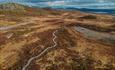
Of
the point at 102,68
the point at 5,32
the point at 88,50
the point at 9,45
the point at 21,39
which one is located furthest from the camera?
the point at 5,32

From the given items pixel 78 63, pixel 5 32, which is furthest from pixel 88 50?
pixel 5 32

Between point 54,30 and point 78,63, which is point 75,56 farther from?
point 54,30

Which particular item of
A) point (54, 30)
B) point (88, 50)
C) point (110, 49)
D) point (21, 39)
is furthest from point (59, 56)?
point (54, 30)

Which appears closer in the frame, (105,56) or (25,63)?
(25,63)

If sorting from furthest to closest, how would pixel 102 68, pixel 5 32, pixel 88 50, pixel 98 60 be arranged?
pixel 5 32, pixel 88 50, pixel 98 60, pixel 102 68

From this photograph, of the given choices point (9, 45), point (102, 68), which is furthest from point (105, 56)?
point (9, 45)

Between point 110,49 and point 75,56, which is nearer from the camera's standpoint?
point 75,56

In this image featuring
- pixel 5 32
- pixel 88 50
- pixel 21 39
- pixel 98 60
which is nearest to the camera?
pixel 98 60

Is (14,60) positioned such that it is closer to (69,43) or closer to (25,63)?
(25,63)

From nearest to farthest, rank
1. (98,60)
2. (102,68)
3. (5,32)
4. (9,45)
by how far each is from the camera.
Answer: (102,68)
(98,60)
(9,45)
(5,32)
